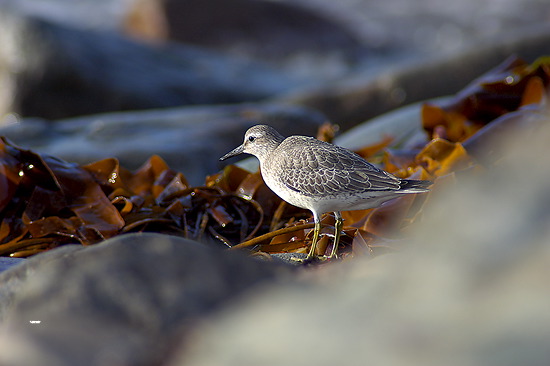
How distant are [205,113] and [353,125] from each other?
1734 millimetres

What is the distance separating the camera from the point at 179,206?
3385 millimetres

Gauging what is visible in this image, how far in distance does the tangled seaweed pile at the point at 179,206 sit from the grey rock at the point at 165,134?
1.24 meters

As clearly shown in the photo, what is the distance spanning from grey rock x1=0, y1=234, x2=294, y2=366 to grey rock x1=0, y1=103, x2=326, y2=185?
3194 millimetres

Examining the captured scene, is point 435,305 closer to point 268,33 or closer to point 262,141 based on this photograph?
point 262,141

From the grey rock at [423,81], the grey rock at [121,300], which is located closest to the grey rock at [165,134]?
the grey rock at [423,81]

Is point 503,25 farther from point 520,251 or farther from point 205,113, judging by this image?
point 520,251

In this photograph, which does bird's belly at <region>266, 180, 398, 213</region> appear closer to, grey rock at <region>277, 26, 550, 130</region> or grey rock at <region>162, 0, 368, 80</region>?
grey rock at <region>277, 26, 550, 130</region>

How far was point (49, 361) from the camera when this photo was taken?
1601mm

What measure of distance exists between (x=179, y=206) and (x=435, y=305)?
6.65 ft

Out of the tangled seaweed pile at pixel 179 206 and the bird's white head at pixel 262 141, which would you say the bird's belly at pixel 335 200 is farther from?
the bird's white head at pixel 262 141

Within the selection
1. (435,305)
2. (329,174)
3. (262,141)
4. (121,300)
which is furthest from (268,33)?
(435,305)

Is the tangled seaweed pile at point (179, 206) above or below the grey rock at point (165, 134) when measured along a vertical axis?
above

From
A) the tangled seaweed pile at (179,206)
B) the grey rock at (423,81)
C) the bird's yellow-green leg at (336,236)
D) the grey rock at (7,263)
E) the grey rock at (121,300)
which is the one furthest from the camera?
the grey rock at (423,81)

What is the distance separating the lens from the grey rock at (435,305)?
145cm
